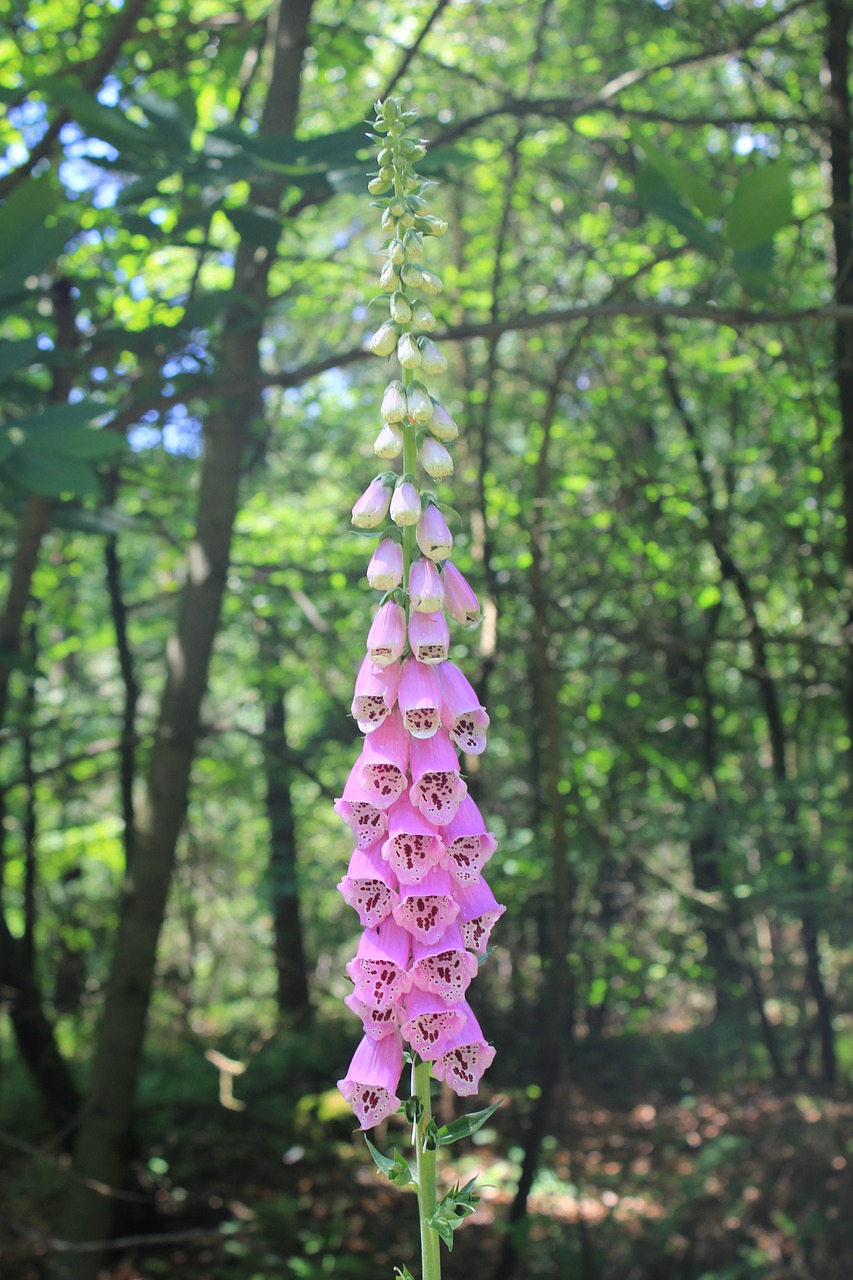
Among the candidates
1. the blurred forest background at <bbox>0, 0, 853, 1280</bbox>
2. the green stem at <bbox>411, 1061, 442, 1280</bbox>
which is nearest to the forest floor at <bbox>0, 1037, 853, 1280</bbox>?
the blurred forest background at <bbox>0, 0, 853, 1280</bbox>

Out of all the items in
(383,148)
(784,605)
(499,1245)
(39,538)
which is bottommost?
(499,1245)

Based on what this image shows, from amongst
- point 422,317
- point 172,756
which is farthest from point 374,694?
point 172,756

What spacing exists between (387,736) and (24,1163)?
6.24 meters

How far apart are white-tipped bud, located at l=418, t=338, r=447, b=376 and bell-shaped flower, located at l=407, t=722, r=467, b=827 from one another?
600 mm

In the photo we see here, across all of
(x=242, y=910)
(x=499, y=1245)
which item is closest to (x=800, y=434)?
(x=499, y=1245)

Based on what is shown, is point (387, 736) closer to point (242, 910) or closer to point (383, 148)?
point (383, 148)

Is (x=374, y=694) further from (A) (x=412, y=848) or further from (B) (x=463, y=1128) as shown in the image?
(B) (x=463, y=1128)

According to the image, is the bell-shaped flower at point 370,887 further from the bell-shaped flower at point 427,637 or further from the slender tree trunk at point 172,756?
the slender tree trunk at point 172,756

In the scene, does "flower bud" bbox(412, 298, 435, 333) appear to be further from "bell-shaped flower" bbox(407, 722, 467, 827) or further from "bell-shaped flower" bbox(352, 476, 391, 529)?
"bell-shaped flower" bbox(407, 722, 467, 827)

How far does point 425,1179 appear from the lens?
1415 millimetres

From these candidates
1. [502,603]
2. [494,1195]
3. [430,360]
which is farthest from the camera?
[494,1195]

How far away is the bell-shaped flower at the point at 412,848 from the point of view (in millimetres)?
1525

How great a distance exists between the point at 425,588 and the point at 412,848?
1.33 ft

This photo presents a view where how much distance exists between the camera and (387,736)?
1658 mm
